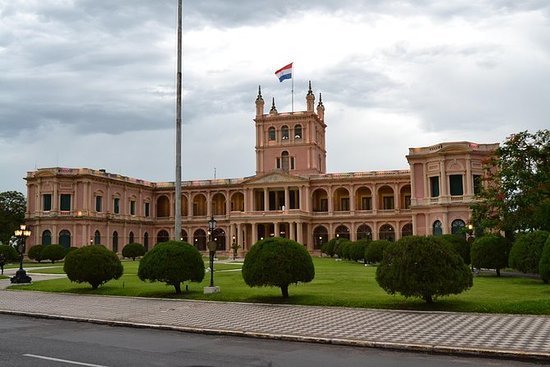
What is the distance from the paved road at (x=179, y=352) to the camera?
35.9 ft

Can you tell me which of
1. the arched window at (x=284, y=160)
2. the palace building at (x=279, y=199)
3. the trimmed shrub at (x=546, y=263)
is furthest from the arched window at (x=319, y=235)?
the trimmed shrub at (x=546, y=263)

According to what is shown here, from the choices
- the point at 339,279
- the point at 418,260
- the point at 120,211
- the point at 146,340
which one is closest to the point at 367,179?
the point at 120,211

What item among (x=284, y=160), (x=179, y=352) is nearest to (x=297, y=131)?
(x=284, y=160)

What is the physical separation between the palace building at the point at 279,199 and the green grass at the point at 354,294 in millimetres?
35050

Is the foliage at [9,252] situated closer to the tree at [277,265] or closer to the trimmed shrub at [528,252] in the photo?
the tree at [277,265]

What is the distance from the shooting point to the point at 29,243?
72.6m

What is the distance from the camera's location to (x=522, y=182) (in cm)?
3466

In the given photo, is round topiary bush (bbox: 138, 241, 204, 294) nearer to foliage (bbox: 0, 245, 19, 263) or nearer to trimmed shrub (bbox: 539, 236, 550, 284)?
trimmed shrub (bbox: 539, 236, 550, 284)

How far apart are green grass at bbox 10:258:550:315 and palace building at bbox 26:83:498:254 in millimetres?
35050

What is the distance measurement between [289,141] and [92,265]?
61.2 metres

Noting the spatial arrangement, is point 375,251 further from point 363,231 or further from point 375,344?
point 363,231

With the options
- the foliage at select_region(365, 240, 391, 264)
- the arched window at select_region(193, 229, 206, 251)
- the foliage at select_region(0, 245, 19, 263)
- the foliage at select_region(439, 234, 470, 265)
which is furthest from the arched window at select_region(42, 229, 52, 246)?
the foliage at select_region(439, 234, 470, 265)

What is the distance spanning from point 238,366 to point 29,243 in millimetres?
68598

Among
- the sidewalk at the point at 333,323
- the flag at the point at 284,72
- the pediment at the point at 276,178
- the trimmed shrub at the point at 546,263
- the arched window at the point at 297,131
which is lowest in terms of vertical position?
the sidewalk at the point at 333,323
